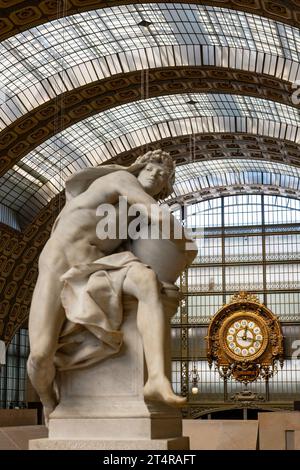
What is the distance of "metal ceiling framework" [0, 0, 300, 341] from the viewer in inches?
1059

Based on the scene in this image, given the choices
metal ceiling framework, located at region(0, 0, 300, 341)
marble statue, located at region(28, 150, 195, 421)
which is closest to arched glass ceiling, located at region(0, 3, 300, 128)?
metal ceiling framework, located at region(0, 0, 300, 341)

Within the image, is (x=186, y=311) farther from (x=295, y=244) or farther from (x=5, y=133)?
(x=5, y=133)

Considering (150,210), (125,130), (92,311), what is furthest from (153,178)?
(125,130)

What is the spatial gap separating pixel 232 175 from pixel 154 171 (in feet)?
128

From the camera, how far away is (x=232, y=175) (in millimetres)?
46438

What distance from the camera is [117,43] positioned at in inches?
A: 1184

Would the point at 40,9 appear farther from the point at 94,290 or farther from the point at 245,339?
the point at 245,339

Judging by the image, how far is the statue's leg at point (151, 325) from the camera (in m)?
6.50

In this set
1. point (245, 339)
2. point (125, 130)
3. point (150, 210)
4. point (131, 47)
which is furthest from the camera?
point (245, 339)

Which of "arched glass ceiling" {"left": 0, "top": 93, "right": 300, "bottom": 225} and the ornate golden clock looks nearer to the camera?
"arched glass ceiling" {"left": 0, "top": 93, "right": 300, "bottom": 225}

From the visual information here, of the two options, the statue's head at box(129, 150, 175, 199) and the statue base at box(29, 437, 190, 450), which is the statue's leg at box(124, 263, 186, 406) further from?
the statue's head at box(129, 150, 175, 199)

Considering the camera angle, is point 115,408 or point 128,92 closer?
point 115,408

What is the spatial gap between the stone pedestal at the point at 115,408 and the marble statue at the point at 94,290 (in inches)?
4.7

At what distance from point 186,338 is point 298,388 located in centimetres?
674
